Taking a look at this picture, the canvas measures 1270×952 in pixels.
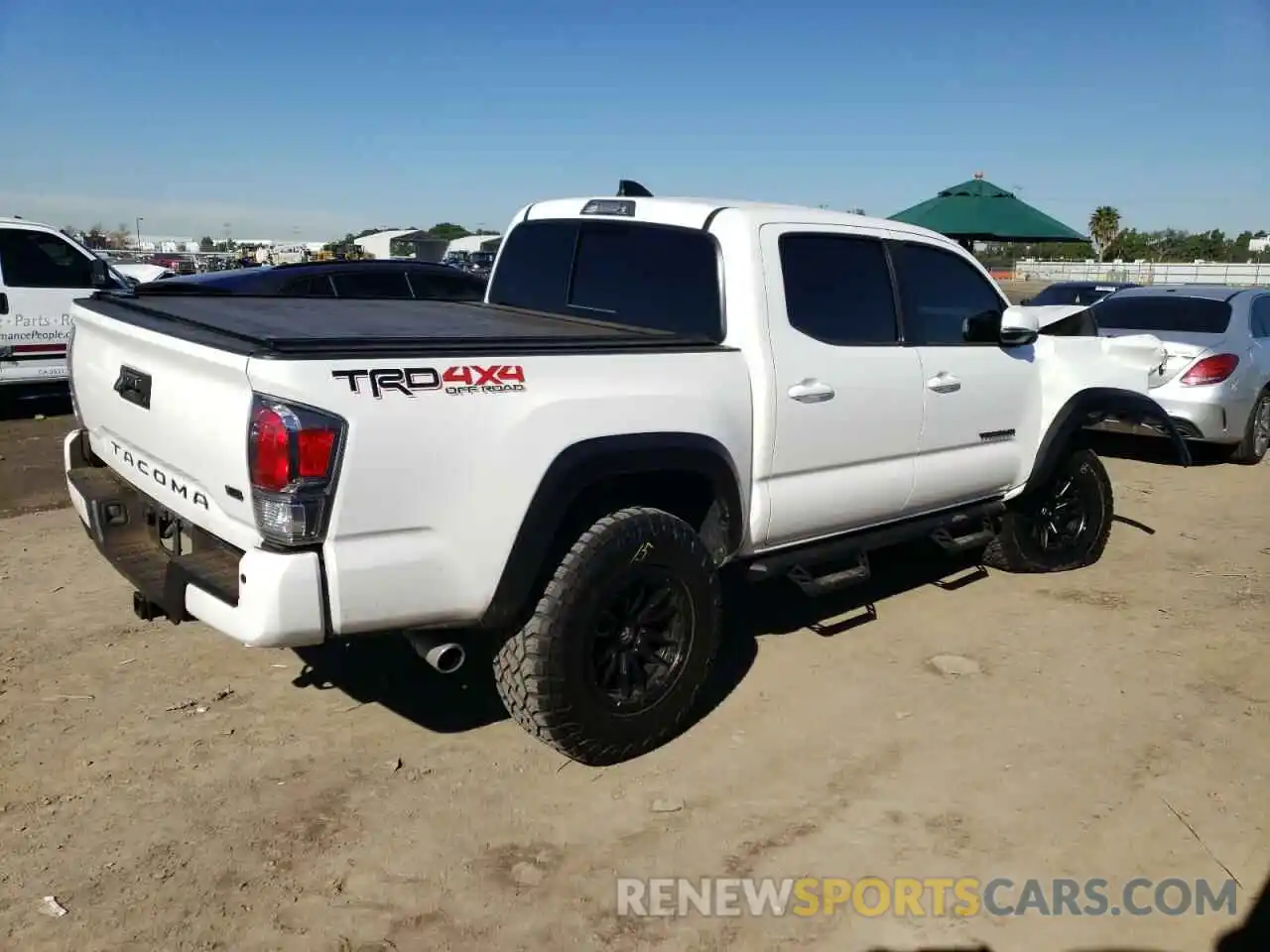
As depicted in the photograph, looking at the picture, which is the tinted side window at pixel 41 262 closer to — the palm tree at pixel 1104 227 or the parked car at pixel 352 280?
the parked car at pixel 352 280

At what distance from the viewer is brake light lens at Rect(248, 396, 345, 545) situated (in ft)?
9.05

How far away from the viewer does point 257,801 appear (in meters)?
3.33

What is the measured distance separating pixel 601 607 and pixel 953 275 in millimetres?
2766

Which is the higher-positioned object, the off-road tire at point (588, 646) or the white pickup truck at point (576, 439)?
the white pickup truck at point (576, 439)

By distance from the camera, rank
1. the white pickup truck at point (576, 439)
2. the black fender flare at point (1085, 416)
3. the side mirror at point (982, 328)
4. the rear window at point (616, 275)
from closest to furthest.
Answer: the white pickup truck at point (576, 439)
the rear window at point (616, 275)
the side mirror at point (982, 328)
the black fender flare at point (1085, 416)

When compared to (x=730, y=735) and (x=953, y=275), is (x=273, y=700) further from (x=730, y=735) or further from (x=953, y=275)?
(x=953, y=275)

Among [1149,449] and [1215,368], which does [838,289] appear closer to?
[1215,368]

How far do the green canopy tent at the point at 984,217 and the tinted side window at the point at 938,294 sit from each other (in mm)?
7948

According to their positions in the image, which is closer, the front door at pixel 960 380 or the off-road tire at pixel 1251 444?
the front door at pixel 960 380

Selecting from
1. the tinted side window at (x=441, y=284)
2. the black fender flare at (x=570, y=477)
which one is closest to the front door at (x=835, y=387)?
the black fender flare at (x=570, y=477)

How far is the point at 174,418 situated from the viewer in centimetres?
318

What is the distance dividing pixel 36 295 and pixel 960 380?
29.2 ft

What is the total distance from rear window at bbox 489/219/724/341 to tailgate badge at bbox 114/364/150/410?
190 centimetres

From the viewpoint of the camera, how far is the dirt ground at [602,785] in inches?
111
